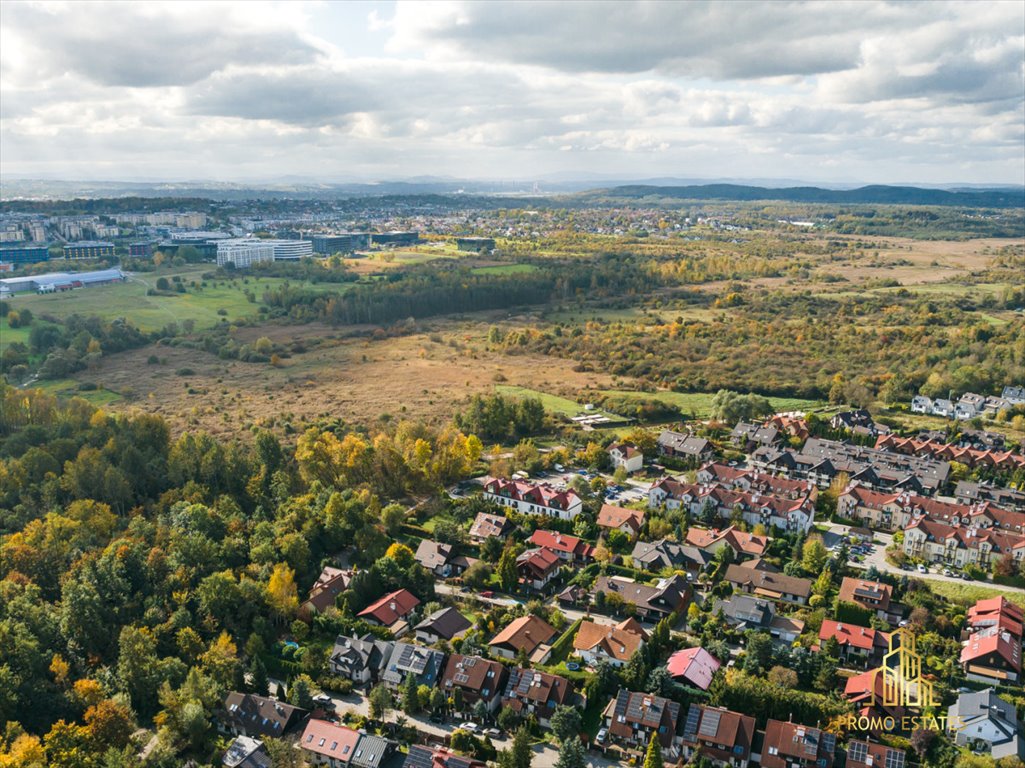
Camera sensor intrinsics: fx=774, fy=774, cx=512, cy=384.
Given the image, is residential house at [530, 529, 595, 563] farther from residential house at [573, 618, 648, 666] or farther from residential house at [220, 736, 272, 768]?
residential house at [220, 736, 272, 768]

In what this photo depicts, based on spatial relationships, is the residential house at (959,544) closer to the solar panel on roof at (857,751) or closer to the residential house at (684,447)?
the residential house at (684,447)

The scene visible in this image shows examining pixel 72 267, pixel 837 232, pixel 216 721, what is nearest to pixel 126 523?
pixel 216 721

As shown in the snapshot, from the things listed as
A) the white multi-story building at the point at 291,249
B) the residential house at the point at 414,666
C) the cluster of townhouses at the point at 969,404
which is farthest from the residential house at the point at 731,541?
the white multi-story building at the point at 291,249

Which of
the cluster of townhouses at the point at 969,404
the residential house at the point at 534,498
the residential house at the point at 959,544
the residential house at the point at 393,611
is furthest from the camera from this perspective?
the cluster of townhouses at the point at 969,404

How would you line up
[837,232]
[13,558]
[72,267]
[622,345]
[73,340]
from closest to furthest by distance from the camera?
[13,558]
[73,340]
[622,345]
[72,267]
[837,232]

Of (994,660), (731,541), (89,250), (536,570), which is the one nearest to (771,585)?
(731,541)

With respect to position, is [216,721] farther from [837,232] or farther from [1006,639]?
[837,232]
